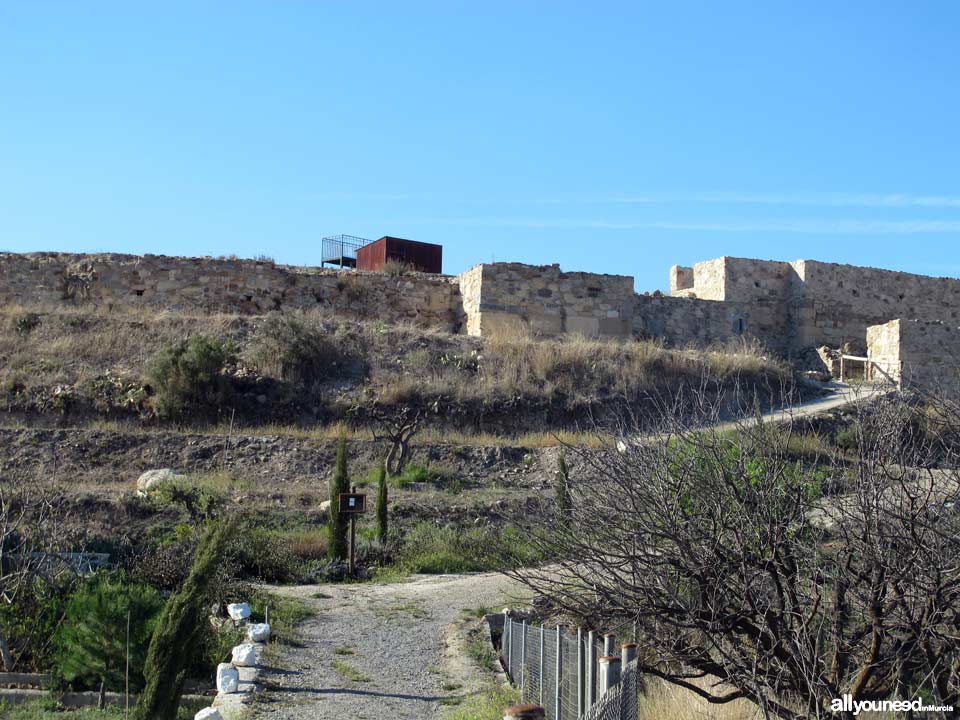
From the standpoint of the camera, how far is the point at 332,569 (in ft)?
43.2

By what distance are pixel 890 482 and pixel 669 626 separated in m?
1.70

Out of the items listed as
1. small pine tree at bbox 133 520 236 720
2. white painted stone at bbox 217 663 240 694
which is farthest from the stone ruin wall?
small pine tree at bbox 133 520 236 720

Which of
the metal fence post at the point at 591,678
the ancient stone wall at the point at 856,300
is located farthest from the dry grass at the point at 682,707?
the ancient stone wall at the point at 856,300

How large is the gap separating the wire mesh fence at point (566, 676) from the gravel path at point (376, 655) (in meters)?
0.50

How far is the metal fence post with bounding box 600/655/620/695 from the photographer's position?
219 inches

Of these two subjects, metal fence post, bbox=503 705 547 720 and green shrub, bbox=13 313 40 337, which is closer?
metal fence post, bbox=503 705 547 720

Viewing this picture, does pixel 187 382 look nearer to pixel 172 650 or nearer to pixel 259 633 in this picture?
pixel 259 633

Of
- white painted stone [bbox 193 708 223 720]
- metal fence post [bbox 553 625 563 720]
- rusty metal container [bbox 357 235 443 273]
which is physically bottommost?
white painted stone [bbox 193 708 223 720]

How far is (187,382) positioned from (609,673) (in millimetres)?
15155

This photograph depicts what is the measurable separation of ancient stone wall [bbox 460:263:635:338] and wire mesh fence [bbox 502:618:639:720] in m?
13.8

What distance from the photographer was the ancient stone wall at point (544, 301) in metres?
22.5

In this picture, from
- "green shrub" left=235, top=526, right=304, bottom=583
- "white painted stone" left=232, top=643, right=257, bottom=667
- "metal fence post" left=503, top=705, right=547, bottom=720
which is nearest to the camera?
"metal fence post" left=503, top=705, right=547, bottom=720

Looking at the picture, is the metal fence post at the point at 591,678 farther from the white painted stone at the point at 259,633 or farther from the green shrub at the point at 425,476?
the green shrub at the point at 425,476

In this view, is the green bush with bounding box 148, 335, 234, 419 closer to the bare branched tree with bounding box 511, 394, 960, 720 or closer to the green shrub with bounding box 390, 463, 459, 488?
the green shrub with bounding box 390, 463, 459, 488
